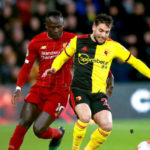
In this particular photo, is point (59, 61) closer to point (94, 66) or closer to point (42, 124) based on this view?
point (94, 66)

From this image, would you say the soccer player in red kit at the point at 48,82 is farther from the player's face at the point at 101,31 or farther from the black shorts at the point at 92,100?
the player's face at the point at 101,31

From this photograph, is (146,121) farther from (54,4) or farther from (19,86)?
(19,86)

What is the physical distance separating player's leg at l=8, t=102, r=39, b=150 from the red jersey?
38 centimetres

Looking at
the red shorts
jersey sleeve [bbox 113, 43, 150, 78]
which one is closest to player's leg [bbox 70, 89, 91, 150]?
the red shorts

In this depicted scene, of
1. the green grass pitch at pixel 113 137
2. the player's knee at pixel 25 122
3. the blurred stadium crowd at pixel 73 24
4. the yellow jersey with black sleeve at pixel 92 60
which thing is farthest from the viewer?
the blurred stadium crowd at pixel 73 24

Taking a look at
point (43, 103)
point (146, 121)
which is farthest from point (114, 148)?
point (146, 121)

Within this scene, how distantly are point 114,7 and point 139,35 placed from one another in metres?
0.95

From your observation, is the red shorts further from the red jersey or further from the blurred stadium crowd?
the blurred stadium crowd

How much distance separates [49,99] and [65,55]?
2.32 ft

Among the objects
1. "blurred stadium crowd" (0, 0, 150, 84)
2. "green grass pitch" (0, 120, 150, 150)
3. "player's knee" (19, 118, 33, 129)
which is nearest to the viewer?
"player's knee" (19, 118, 33, 129)

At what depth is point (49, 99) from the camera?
7.21 meters

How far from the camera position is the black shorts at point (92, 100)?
676 centimetres

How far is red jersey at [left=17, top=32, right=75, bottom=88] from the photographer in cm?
729

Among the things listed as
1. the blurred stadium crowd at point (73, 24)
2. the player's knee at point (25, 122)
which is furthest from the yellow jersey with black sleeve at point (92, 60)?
the blurred stadium crowd at point (73, 24)
